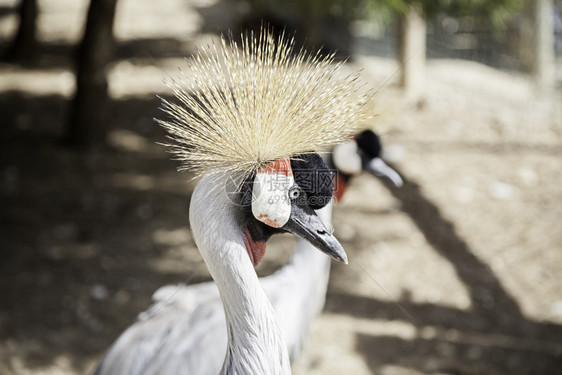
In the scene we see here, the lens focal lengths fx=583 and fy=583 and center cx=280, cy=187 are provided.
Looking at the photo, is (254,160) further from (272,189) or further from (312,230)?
(312,230)

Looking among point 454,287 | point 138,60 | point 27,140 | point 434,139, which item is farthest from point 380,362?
point 138,60

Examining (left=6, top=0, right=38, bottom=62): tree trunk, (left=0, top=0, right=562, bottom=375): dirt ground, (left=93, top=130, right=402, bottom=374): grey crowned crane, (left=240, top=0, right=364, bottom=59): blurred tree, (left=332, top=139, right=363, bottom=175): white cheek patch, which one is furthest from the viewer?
(left=6, top=0, right=38, bottom=62): tree trunk

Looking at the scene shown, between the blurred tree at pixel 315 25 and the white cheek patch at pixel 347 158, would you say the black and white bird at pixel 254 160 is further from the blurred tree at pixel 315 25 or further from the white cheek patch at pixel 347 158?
the blurred tree at pixel 315 25

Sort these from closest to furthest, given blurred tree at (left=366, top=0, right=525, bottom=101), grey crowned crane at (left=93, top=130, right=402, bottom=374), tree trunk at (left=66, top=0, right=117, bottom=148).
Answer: grey crowned crane at (left=93, top=130, right=402, bottom=374), blurred tree at (left=366, top=0, right=525, bottom=101), tree trunk at (left=66, top=0, right=117, bottom=148)

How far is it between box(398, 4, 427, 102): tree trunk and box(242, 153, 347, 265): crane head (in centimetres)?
345

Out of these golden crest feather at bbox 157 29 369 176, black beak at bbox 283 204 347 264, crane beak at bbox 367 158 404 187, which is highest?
golden crest feather at bbox 157 29 369 176

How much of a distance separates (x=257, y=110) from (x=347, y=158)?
114 centimetres

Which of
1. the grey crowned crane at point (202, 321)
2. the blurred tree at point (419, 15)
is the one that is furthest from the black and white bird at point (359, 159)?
the blurred tree at point (419, 15)

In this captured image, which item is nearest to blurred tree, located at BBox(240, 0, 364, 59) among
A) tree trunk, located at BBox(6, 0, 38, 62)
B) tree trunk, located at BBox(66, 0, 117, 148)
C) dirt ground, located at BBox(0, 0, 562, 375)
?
dirt ground, located at BBox(0, 0, 562, 375)

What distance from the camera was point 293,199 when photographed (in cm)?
113

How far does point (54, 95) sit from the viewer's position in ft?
15.4

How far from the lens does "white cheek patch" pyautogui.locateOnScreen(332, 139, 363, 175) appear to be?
2.21 m

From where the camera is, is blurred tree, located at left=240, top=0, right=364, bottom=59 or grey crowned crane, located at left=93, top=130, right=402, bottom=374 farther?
blurred tree, located at left=240, top=0, right=364, bottom=59

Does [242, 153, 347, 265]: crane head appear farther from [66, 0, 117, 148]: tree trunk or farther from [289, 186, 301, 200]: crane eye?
[66, 0, 117, 148]: tree trunk
